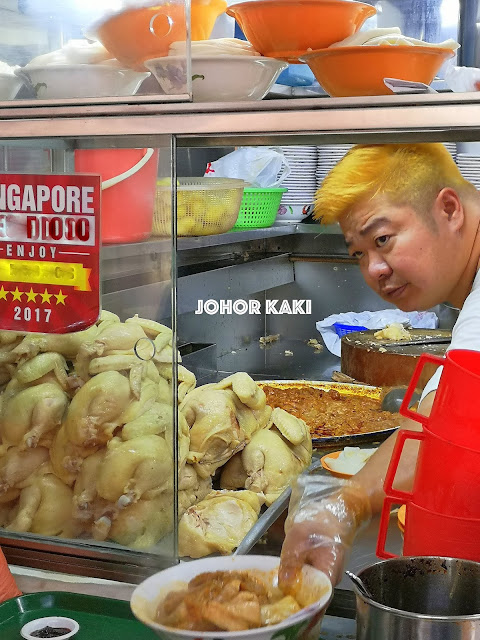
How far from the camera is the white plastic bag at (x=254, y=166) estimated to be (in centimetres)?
391

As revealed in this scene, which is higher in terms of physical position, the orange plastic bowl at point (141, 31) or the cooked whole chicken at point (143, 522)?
the orange plastic bowl at point (141, 31)

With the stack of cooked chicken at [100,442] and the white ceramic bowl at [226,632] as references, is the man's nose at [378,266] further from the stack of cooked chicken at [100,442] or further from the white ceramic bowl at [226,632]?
the white ceramic bowl at [226,632]

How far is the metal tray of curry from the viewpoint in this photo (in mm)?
2127

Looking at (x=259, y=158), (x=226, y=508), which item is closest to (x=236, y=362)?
(x=259, y=158)

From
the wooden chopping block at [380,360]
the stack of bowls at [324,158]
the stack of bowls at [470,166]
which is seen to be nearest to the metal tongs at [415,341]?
the wooden chopping block at [380,360]

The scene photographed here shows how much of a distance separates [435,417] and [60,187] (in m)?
0.77

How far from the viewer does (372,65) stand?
1.27 meters

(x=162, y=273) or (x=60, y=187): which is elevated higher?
(x=60, y=187)

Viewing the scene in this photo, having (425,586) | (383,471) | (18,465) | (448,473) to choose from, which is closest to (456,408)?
(448,473)

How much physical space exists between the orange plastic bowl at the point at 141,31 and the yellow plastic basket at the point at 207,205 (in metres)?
1.41

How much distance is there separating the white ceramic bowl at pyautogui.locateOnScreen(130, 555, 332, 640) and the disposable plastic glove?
Answer: 39 mm

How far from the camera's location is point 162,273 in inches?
54.6

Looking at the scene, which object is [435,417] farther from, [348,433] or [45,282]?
[348,433]

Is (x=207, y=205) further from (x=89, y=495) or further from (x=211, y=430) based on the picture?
(x=89, y=495)
